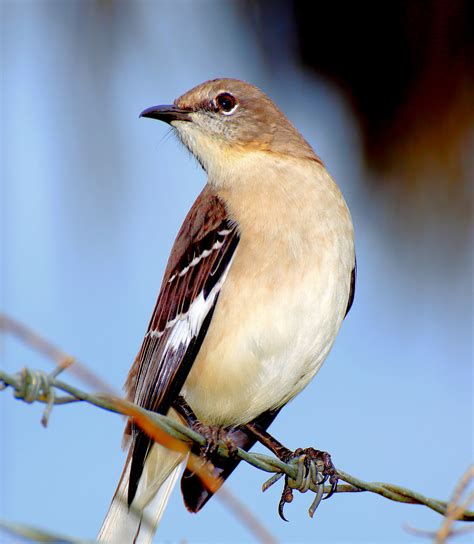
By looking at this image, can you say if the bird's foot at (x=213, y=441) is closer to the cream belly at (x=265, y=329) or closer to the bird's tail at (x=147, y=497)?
the cream belly at (x=265, y=329)

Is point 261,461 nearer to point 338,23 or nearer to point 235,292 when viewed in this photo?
point 235,292

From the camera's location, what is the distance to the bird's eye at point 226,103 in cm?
496

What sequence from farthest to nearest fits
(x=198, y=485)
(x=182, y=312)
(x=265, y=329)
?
(x=198, y=485)
(x=182, y=312)
(x=265, y=329)

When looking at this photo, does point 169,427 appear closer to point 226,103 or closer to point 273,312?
point 273,312

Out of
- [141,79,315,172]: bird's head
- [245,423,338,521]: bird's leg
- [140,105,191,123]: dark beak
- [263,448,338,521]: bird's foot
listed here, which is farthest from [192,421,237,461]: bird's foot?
[140,105,191,123]: dark beak

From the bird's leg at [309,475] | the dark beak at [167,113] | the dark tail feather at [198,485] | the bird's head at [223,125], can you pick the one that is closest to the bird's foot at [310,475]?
the bird's leg at [309,475]

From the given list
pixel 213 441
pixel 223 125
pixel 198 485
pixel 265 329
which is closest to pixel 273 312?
pixel 265 329

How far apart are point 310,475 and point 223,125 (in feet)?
6.54

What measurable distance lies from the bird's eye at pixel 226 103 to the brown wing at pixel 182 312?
2.14ft

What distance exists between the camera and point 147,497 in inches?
172

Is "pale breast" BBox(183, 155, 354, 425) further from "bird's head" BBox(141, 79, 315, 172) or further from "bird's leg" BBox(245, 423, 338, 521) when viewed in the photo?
"bird's head" BBox(141, 79, 315, 172)

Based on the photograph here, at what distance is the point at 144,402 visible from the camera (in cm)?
→ 399

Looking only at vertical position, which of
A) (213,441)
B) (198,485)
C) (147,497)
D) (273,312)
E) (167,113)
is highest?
(167,113)

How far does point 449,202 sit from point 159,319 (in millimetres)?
1969
